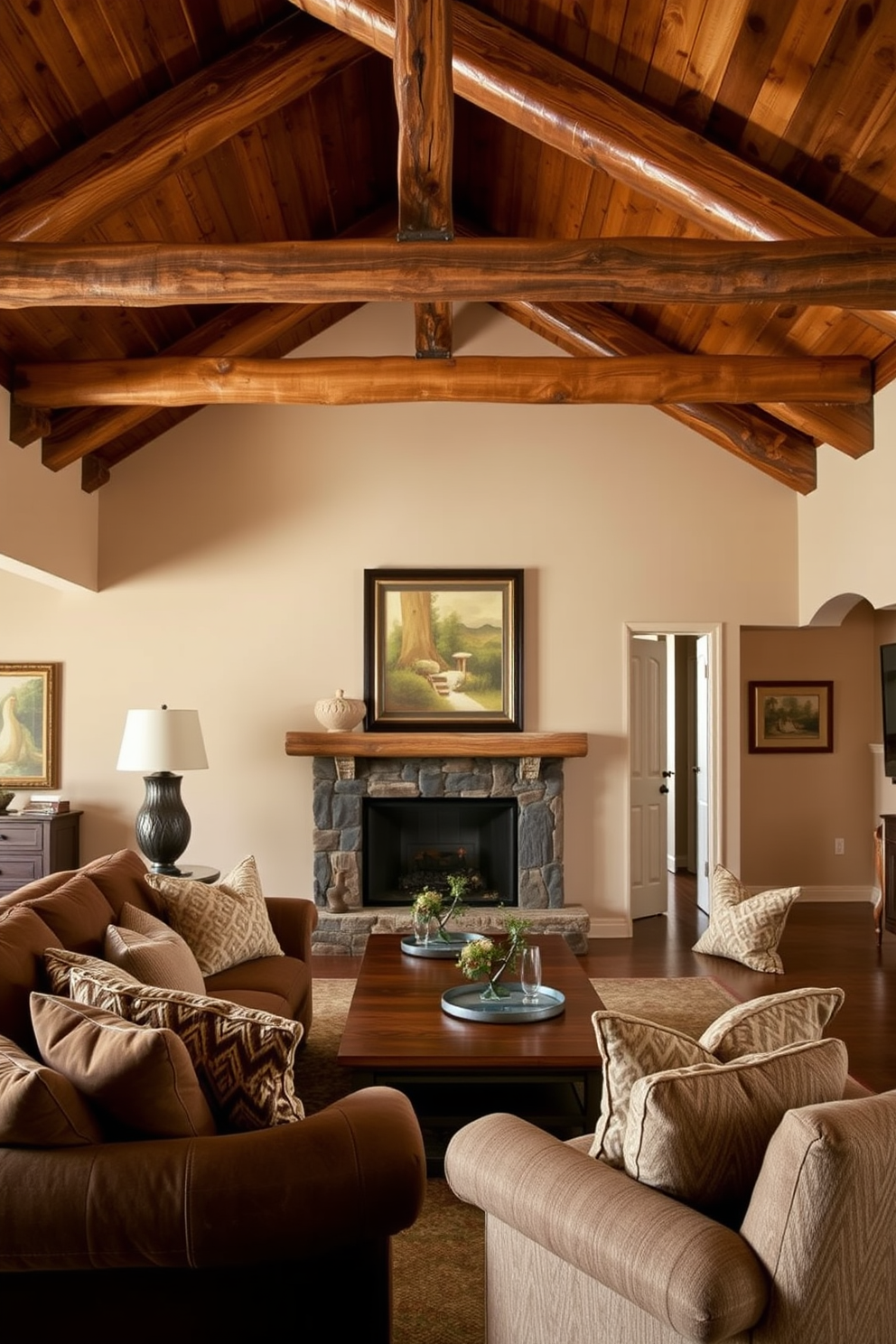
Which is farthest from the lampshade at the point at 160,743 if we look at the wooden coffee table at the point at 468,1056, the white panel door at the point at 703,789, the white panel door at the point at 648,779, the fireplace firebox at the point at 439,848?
the white panel door at the point at 703,789

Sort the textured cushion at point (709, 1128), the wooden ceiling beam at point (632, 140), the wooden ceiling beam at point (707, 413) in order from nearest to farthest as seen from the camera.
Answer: the textured cushion at point (709, 1128) → the wooden ceiling beam at point (632, 140) → the wooden ceiling beam at point (707, 413)

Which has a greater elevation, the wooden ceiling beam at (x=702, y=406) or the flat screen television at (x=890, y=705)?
the wooden ceiling beam at (x=702, y=406)

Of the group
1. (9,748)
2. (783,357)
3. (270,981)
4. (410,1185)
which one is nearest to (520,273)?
(783,357)

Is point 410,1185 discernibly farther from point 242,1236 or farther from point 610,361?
point 610,361

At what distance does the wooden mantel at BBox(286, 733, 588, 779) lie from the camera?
22.0ft

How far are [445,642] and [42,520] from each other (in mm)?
2544

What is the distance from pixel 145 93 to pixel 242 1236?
Answer: 470 cm

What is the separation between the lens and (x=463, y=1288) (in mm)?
2664

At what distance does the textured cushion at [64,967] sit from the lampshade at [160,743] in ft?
10.7

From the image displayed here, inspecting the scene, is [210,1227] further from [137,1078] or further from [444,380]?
[444,380]

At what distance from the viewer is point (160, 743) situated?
5914mm

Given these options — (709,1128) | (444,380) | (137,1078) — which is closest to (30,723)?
(444,380)

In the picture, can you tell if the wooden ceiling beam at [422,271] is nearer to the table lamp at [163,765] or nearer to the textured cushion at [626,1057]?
the table lamp at [163,765]

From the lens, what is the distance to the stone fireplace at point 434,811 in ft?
21.9
